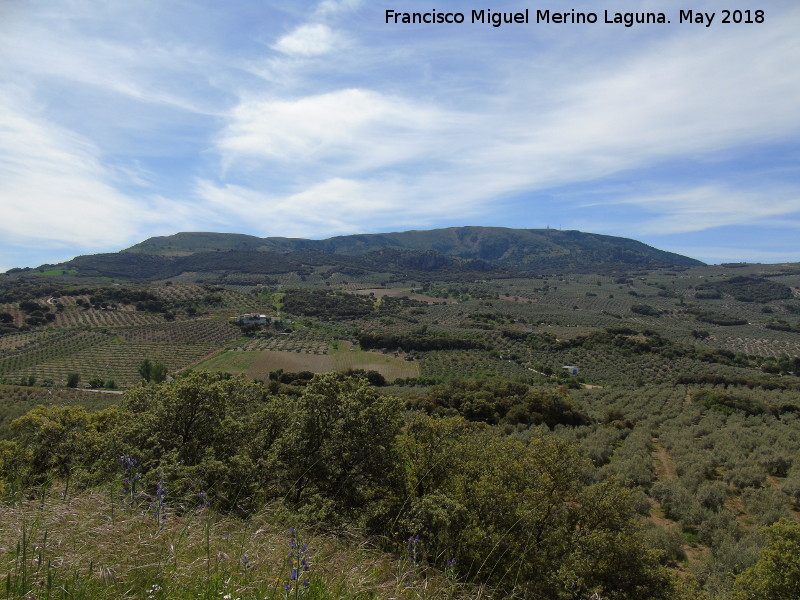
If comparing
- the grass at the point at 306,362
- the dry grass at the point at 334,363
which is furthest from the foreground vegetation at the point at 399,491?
the grass at the point at 306,362

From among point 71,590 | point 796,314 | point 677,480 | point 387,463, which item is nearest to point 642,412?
point 677,480

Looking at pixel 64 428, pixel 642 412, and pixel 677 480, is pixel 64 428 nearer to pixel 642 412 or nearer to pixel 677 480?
pixel 677 480

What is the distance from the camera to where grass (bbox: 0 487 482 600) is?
3518 millimetres

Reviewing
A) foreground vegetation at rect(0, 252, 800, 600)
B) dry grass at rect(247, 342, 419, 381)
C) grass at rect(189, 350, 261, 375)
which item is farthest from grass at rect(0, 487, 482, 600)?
grass at rect(189, 350, 261, 375)

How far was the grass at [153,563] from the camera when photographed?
3518 mm

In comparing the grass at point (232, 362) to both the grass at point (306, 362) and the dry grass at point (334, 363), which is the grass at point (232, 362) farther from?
the dry grass at point (334, 363)

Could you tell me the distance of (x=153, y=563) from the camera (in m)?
3.81

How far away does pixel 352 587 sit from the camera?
4.06 m

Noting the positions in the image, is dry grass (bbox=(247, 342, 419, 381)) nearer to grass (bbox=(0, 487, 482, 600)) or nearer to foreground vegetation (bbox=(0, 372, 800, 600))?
foreground vegetation (bbox=(0, 372, 800, 600))

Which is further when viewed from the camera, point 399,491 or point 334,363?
point 334,363

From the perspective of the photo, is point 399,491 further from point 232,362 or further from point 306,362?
point 232,362

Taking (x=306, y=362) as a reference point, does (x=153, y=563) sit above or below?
above

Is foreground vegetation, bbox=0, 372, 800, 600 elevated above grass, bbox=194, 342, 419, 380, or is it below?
above

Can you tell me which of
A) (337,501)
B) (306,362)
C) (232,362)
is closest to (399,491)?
(337,501)
